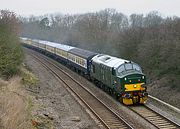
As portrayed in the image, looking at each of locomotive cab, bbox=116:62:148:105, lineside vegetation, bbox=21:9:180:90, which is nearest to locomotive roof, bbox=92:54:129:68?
locomotive cab, bbox=116:62:148:105

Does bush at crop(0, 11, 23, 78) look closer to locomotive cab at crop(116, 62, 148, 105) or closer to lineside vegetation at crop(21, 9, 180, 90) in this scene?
locomotive cab at crop(116, 62, 148, 105)

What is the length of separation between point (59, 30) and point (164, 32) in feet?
287

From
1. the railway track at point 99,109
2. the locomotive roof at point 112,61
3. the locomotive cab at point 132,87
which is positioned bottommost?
the railway track at point 99,109

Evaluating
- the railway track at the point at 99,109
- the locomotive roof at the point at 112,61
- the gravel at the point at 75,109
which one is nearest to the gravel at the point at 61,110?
the gravel at the point at 75,109

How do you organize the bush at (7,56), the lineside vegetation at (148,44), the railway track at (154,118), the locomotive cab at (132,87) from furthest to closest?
the lineside vegetation at (148,44)
the bush at (7,56)
the locomotive cab at (132,87)
the railway track at (154,118)

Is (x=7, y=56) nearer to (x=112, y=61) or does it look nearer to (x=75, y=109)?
(x=112, y=61)

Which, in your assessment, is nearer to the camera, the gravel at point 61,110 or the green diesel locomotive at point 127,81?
the gravel at point 61,110

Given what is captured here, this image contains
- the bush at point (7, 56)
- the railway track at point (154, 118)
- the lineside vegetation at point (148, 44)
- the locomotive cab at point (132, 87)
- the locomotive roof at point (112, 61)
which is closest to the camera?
the railway track at point (154, 118)

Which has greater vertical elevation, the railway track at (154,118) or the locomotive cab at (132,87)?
the locomotive cab at (132,87)

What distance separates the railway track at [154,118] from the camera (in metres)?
17.1

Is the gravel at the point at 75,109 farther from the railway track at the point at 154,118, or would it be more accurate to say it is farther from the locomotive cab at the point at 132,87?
the locomotive cab at the point at 132,87

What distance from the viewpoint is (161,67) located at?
110ft

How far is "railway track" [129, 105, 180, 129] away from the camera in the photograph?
1706 cm

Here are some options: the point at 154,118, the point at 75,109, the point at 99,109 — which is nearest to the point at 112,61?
the point at 99,109
